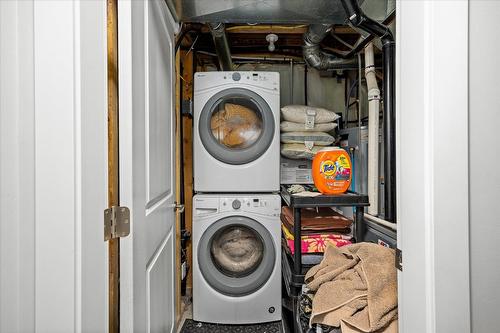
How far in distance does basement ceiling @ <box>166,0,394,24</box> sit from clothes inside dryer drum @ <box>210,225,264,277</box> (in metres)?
1.35

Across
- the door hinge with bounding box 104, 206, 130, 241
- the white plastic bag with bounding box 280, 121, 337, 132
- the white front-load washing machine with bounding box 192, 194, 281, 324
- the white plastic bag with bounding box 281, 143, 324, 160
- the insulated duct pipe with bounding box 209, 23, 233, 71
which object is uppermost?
the insulated duct pipe with bounding box 209, 23, 233, 71

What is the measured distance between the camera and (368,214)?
61.7 inches

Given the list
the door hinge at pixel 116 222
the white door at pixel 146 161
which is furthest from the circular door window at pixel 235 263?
the door hinge at pixel 116 222

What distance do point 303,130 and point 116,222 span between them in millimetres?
1514

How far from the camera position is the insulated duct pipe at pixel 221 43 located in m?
1.69

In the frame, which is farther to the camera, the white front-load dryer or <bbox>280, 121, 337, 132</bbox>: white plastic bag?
<bbox>280, 121, 337, 132</bbox>: white plastic bag

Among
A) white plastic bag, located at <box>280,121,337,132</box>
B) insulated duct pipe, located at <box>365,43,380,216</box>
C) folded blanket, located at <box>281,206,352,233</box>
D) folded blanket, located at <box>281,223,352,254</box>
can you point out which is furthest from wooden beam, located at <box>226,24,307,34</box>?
folded blanket, located at <box>281,223,352,254</box>

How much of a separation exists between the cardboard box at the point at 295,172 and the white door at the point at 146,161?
1022 mm

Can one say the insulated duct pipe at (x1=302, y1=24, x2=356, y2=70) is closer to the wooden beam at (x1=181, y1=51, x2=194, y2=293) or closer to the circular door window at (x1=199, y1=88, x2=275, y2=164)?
the circular door window at (x1=199, y1=88, x2=275, y2=164)

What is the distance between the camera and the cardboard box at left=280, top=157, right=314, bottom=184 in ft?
7.07
